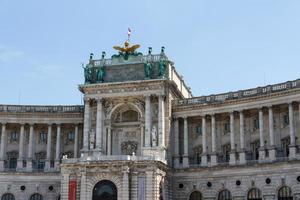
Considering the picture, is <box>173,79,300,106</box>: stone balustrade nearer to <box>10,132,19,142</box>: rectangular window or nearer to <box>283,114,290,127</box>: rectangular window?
<box>283,114,290,127</box>: rectangular window

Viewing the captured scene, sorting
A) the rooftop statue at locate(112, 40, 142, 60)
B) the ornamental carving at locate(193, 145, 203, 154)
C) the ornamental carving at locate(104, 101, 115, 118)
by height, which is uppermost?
the rooftop statue at locate(112, 40, 142, 60)

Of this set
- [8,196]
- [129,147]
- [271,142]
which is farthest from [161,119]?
[8,196]

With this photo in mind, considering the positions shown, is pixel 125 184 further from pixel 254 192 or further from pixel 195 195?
pixel 254 192

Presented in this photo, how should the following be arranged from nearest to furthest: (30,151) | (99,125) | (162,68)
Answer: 1. (99,125)
2. (162,68)
3. (30,151)

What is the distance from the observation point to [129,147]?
74562 millimetres

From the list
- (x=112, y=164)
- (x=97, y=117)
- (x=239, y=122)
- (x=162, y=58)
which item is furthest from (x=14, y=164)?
(x=239, y=122)

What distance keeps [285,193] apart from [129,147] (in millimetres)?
20969

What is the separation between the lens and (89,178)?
6644 centimetres

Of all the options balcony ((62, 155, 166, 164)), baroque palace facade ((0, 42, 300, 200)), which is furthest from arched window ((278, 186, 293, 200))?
balcony ((62, 155, 166, 164))

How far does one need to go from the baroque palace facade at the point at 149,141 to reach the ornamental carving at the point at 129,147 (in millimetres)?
133

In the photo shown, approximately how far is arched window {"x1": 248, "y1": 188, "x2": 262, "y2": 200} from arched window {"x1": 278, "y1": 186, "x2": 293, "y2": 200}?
2635 mm

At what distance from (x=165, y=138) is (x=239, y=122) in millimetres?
9696

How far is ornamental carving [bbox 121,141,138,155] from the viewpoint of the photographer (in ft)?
244

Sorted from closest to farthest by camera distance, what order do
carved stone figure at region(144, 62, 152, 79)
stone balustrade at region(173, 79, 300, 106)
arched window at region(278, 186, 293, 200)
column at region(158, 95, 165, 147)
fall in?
arched window at region(278, 186, 293, 200)
stone balustrade at region(173, 79, 300, 106)
column at region(158, 95, 165, 147)
carved stone figure at region(144, 62, 152, 79)
